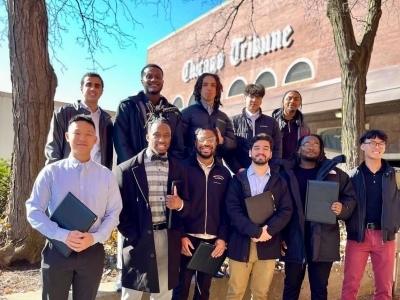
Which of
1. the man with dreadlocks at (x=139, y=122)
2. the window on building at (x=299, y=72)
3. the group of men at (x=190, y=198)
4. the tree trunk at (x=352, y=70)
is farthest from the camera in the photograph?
the window on building at (x=299, y=72)

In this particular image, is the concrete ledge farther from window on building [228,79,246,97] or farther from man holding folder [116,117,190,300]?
window on building [228,79,246,97]

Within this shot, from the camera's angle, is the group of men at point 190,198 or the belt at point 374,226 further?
the belt at point 374,226

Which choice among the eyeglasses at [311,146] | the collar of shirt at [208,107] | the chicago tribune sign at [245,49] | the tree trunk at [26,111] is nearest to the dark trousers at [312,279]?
the eyeglasses at [311,146]

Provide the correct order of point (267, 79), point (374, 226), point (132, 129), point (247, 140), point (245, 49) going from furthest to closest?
point (245, 49), point (267, 79), point (247, 140), point (374, 226), point (132, 129)

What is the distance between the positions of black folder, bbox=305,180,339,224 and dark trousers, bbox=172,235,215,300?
1024 millimetres

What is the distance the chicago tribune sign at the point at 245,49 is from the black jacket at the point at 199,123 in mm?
17433

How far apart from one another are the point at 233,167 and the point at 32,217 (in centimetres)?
237

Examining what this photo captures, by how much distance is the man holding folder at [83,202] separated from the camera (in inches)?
103

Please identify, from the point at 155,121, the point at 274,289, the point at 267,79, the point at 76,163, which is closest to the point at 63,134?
the point at 76,163

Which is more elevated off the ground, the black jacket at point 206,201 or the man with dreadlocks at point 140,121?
the man with dreadlocks at point 140,121

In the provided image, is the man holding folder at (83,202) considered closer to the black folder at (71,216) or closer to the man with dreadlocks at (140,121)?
the black folder at (71,216)

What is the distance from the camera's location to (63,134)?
11.4ft

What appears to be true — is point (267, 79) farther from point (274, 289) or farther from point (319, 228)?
point (319, 228)

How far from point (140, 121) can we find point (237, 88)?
25283 millimetres
